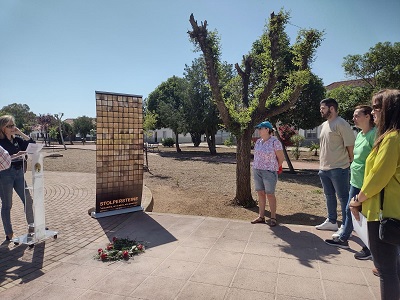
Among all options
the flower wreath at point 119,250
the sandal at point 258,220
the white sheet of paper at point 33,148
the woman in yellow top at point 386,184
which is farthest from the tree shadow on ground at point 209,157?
the woman in yellow top at point 386,184

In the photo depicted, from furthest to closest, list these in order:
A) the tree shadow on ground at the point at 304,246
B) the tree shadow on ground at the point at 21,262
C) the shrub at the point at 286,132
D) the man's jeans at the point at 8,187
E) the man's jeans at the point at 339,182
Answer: the shrub at the point at 286,132
the man's jeans at the point at 339,182
the man's jeans at the point at 8,187
the tree shadow on ground at the point at 304,246
the tree shadow on ground at the point at 21,262

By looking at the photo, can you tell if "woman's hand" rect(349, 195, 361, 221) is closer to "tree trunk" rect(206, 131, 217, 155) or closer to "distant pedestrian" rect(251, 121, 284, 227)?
"distant pedestrian" rect(251, 121, 284, 227)

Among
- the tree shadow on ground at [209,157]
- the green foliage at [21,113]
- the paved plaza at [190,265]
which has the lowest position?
the paved plaza at [190,265]

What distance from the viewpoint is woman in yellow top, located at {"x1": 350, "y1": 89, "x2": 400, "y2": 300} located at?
79.8 inches

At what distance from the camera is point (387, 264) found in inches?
83.7

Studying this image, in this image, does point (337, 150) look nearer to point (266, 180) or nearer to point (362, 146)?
point (362, 146)

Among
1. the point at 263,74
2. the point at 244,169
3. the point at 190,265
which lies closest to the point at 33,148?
the point at 190,265

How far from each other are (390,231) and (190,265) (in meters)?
2.22

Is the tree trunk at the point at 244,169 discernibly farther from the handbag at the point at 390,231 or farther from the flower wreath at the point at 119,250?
the handbag at the point at 390,231

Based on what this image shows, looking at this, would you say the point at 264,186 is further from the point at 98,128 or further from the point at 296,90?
the point at 98,128

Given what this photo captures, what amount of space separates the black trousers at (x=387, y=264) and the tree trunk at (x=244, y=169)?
4385 mm

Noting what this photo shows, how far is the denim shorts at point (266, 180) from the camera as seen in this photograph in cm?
476

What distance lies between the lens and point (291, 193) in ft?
28.6

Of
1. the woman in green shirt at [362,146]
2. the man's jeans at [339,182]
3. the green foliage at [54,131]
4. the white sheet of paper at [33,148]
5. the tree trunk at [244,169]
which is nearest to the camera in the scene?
the woman in green shirt at [362,146]
